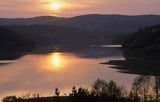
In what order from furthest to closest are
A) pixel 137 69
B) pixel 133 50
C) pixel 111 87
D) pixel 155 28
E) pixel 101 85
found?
pixel 155 28 → pixel 133 50 → pixel 137 69 → pixel 101 85 → pixel 111 87

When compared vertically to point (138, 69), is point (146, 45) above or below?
above

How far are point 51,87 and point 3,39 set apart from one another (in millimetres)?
117698

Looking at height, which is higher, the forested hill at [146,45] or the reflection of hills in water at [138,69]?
the forested hill at [146,45]

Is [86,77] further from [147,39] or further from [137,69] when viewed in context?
[147,39]

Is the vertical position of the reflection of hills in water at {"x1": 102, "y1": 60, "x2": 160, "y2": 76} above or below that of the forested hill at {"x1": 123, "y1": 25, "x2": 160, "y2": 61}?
below

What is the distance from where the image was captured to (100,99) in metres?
30.4

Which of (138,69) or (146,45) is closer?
(138,69)

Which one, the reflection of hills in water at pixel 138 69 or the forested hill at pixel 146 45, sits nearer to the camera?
the reflection of hills in water at pixel 138 69

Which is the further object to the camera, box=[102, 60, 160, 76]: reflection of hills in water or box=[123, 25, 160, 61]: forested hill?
box=[123, 25, 160, 61]: forested hill

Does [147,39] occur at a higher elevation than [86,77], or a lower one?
higher

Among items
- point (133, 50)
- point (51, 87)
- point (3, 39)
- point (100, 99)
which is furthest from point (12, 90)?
point (3, 39)

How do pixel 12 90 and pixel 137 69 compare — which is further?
pixel 137 69

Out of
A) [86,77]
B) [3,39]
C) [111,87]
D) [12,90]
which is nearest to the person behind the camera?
[111,87]

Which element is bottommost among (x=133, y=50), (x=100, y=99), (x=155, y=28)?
(x=100, y=99)
